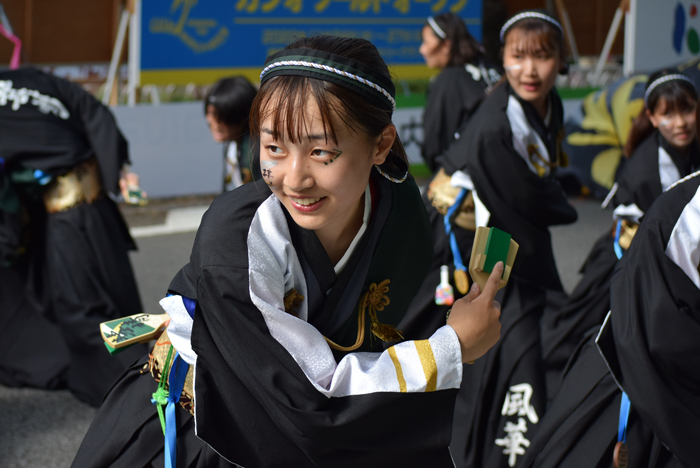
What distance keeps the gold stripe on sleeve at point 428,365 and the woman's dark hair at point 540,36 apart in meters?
2.06

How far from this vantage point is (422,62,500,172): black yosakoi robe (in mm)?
4977

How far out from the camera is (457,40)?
199 inches

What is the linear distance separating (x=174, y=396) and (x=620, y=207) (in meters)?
2.38

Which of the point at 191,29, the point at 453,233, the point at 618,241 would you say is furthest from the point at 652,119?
the point at 191,29

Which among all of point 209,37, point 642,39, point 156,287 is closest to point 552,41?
point 156,287

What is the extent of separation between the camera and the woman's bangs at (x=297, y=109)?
1.44 m

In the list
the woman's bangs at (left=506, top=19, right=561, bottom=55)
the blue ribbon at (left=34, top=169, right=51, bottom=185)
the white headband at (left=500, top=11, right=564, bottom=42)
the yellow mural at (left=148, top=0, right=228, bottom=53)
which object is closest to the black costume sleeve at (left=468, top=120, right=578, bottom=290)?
the woman's bangs at (left=506, top=19, right=561, bottom=55)

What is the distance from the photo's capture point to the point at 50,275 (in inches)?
150

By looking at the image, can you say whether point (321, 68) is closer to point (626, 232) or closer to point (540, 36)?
point (540, 36)

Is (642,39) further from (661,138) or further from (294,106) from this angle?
(294,106)

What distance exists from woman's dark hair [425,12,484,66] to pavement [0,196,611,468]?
5.94 ft

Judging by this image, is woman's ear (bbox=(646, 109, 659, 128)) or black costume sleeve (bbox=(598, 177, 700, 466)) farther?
woman's ear (bbox=(646, 109, 659, 128))

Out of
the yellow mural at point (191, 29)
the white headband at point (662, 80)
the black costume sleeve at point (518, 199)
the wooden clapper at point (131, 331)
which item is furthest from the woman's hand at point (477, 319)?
the yellow mural at point (191, 29)

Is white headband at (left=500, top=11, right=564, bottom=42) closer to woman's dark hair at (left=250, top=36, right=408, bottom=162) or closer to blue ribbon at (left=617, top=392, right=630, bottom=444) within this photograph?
blue ribbon at (left=617, top=392, right=630, bottom=444)
